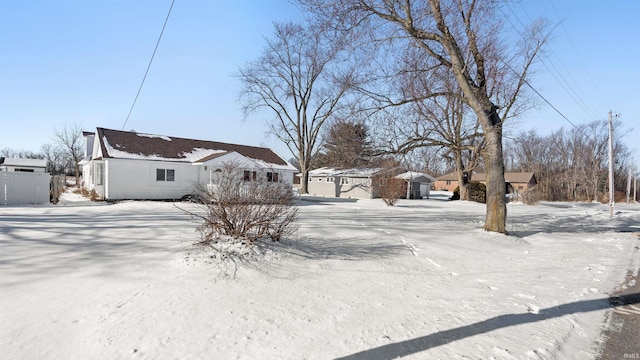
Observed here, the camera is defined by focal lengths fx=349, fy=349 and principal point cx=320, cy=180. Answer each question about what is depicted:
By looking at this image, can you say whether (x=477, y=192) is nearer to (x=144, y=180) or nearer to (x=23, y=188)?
(x=144, y=180)

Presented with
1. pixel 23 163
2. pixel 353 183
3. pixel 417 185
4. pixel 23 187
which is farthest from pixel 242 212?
pixel 417 185

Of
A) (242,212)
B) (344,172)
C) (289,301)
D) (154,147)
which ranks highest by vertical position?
(154,147)

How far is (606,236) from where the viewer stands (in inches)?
492

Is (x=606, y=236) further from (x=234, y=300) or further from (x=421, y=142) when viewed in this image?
(x=234, y=300)

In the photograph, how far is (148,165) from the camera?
21.3 metres

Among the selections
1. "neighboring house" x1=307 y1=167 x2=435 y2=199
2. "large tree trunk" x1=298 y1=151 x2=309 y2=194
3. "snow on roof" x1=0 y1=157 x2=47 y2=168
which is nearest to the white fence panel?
"snow on roof" x1=0 y1=157 x2=47 y2=168

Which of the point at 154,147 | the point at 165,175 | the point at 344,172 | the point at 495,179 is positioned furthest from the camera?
the point at 344,172

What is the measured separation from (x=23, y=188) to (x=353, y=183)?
26.8 meters

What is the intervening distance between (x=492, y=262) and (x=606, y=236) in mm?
8377

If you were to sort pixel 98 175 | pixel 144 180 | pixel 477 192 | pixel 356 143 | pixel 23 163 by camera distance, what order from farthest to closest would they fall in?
pixel 477 192 → pixel 23 163 → pixel 98 175 → pixel 144 180 → pixel 356 143

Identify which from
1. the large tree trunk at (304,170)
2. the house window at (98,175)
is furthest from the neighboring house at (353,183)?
the house window at (98,175)

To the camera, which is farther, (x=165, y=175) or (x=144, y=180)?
(x=165, y=175)

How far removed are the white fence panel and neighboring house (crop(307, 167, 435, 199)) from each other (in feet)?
75.8

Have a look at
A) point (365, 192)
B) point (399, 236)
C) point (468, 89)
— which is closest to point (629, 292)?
point (399, 236)
